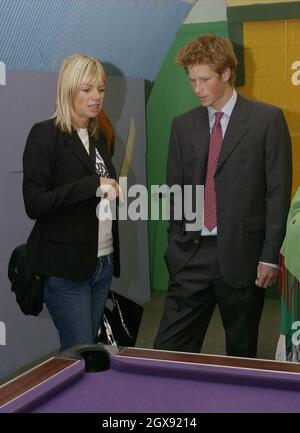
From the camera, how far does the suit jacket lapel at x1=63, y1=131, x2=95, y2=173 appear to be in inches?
87.7

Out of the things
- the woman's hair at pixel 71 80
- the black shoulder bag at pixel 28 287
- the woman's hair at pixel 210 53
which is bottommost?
the black shoulder bag at pixel 28 287

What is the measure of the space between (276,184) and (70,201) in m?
0.74

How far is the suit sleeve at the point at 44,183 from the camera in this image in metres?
2.15

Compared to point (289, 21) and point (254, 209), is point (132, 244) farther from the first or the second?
point (254, 209)

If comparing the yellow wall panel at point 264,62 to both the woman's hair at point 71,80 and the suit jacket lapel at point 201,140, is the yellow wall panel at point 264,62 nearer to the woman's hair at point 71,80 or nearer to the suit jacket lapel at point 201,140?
the suit jacket lapel at point 201,140

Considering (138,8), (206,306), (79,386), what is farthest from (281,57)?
(79,386)

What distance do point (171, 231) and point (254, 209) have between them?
0.35 meters

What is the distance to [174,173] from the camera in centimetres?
244

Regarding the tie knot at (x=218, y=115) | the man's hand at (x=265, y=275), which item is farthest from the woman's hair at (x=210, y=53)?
the man's hand at (x=265, y=275)

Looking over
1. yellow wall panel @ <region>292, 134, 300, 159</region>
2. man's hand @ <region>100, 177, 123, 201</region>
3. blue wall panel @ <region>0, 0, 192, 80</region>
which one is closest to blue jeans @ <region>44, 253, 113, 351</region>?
man's hand @ <region>100, 177, 123, 201</region>

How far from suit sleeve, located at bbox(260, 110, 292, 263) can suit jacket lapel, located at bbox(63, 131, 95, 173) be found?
644mm

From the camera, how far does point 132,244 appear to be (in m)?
4.50

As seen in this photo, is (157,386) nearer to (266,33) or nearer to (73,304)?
(73,304)

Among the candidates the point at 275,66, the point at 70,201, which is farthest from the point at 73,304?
the point at 275,66
